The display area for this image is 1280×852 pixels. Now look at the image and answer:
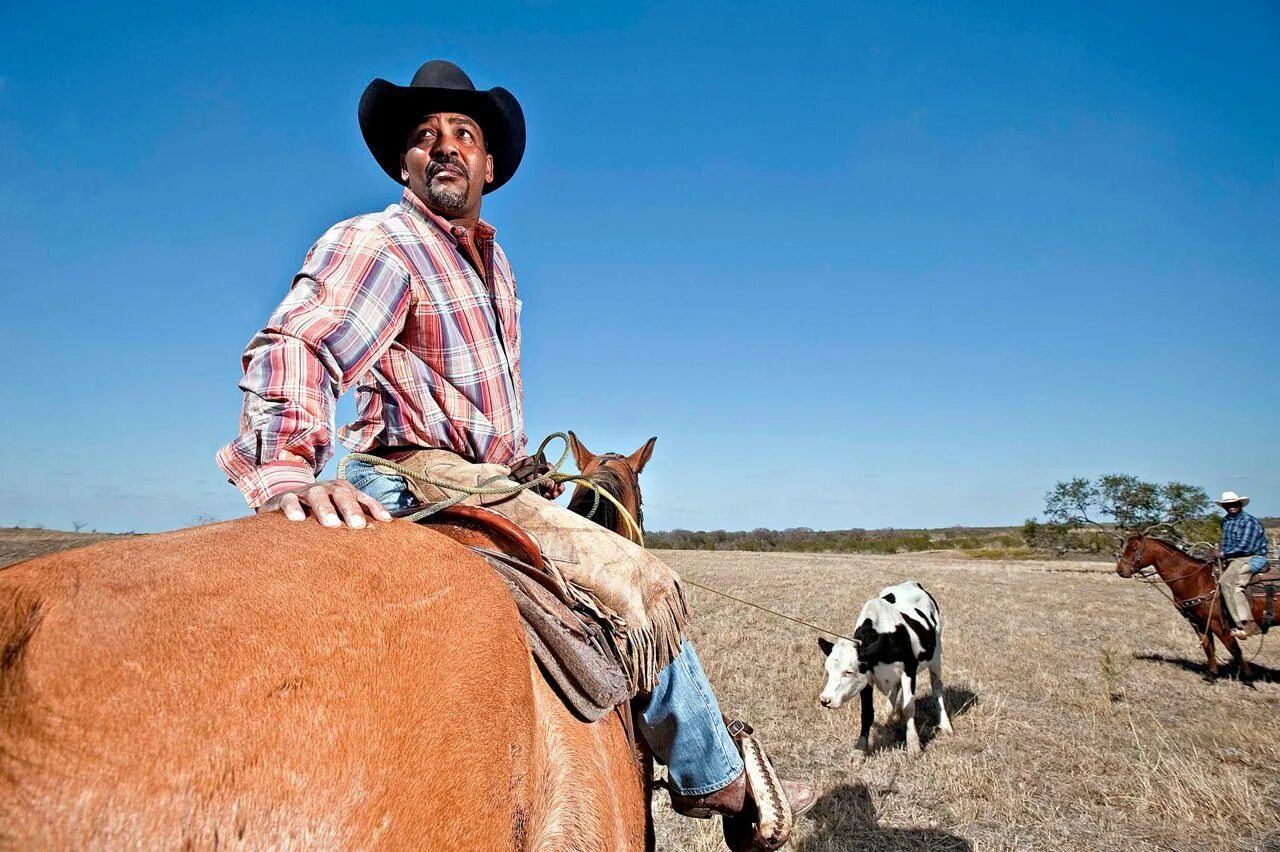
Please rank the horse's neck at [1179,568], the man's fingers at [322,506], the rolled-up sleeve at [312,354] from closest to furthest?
the man's fingers at [322,506]
the rolled-up sleeve at [312,354]
the horse's neck at [1179,568]

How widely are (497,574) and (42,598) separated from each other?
853 mm

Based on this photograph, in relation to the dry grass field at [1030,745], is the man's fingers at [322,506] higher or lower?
higher

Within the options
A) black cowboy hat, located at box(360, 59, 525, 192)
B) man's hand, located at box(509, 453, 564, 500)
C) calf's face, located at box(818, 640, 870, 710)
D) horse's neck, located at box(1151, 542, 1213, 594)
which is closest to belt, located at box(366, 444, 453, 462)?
man's hand, located at box(509, 453, 564, 500)

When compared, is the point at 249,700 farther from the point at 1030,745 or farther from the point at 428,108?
the point at 1030,745

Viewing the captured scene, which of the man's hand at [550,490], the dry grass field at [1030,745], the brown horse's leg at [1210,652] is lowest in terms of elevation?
the dry grass field at [1030,745]

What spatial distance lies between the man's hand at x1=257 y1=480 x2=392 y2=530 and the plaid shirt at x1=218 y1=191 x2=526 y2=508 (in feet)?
0.31

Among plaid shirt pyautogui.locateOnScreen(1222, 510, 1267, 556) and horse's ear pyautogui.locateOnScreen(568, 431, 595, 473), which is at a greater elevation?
horse's ear pyautogui.locateOnScreen(568, 431, 595, 473)

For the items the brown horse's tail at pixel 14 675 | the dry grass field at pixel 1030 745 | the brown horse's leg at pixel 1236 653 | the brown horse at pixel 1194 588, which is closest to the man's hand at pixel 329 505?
the brown horse's tail at pixel 14 675

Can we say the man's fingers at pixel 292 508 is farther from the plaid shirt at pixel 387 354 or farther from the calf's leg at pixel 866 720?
the calf's leg at pixel 866 720

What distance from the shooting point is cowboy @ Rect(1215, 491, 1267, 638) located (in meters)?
10.3

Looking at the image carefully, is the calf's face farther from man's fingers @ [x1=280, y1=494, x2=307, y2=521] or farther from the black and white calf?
man's fingers @ [x1=280, y1=494, x2=307, y2=521]

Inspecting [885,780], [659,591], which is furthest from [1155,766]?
[659,591]

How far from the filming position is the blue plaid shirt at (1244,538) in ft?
36.0

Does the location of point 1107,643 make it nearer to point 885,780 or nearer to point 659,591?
point 885,780
